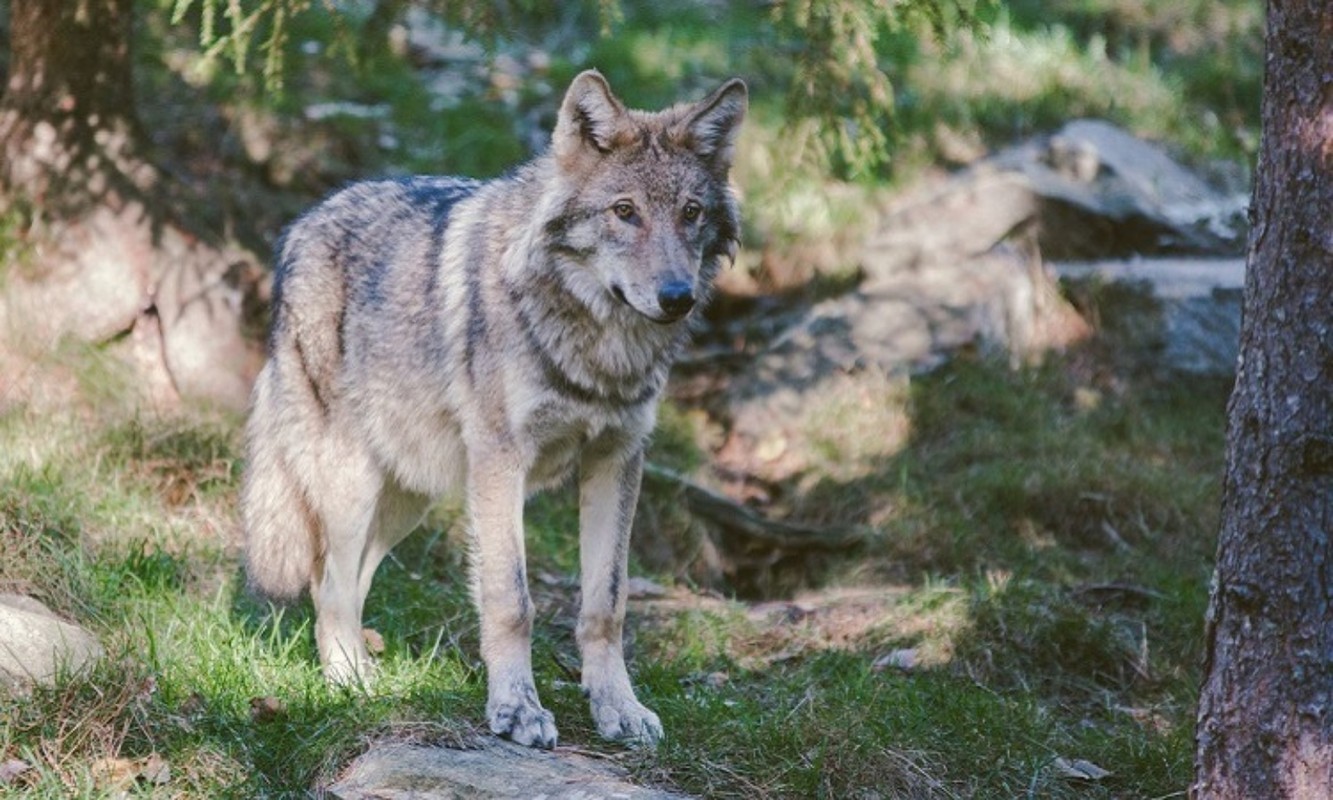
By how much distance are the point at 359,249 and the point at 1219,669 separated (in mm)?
3312

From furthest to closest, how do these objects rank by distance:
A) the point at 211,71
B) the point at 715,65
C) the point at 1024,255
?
the point at 715,65
the point at 211,71
the point at 1024,255

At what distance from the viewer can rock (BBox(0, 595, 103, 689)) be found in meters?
4.47

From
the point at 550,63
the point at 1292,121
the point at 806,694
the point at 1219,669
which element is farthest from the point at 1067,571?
the point at 550,63

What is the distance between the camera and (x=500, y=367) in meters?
4.84

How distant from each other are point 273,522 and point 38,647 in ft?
3.52

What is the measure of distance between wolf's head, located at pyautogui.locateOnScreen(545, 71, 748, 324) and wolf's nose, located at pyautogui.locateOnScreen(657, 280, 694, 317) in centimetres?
6

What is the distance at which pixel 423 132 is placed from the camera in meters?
9.80

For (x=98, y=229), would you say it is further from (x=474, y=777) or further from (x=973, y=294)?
(x=973, y=294)

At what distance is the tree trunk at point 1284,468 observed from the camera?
3.70 metres

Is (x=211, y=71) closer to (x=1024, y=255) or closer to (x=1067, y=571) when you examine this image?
(x=1024, y=255)

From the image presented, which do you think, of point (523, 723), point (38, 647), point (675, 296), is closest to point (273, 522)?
point (38, 647)

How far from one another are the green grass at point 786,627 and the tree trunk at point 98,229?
0.69 m

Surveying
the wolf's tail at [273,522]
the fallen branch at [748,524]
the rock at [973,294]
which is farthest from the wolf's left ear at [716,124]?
the rock at [973,294]

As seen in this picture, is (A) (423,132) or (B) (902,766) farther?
(A) (423,132)
